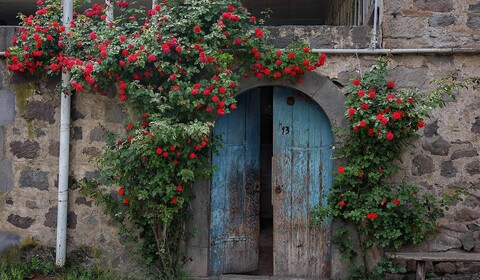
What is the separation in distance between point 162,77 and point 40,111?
1.42 metres

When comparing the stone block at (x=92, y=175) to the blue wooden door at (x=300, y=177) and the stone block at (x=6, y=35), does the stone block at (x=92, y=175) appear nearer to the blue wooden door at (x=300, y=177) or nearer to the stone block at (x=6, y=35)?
the stone block at (x=6, y=35)

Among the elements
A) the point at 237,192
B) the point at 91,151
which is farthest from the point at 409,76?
the point at 91,151

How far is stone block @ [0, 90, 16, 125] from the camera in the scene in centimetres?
541

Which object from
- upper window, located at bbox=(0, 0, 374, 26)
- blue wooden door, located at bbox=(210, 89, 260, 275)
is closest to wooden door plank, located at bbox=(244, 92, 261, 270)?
blue wooden door, located at bbox=(210, 89, 260, 275)

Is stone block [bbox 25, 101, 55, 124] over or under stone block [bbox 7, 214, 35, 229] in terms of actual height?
over

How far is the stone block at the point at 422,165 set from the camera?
196 inches

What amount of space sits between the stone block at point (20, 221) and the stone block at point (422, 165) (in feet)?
12.7

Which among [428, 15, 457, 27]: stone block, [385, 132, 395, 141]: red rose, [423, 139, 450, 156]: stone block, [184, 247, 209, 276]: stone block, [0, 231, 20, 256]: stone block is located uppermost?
[428, 15, 457, 27]: stone block

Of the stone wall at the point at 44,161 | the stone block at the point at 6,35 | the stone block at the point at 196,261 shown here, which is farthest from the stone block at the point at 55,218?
the stone block at the point at 6,35

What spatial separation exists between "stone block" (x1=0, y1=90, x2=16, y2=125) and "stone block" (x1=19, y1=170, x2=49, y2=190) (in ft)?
1.87

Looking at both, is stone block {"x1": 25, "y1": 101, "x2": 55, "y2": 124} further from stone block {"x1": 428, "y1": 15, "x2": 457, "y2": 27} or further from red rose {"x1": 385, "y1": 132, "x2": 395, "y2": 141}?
stone block {"x1": 428, "y1": 15, "x2": 457, "y2": 27}

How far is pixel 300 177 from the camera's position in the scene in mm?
5293

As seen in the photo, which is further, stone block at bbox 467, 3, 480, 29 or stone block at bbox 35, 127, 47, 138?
stone block at bbox 35, 127, 47, 138

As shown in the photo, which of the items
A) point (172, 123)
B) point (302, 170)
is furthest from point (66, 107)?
point (302, 170)
